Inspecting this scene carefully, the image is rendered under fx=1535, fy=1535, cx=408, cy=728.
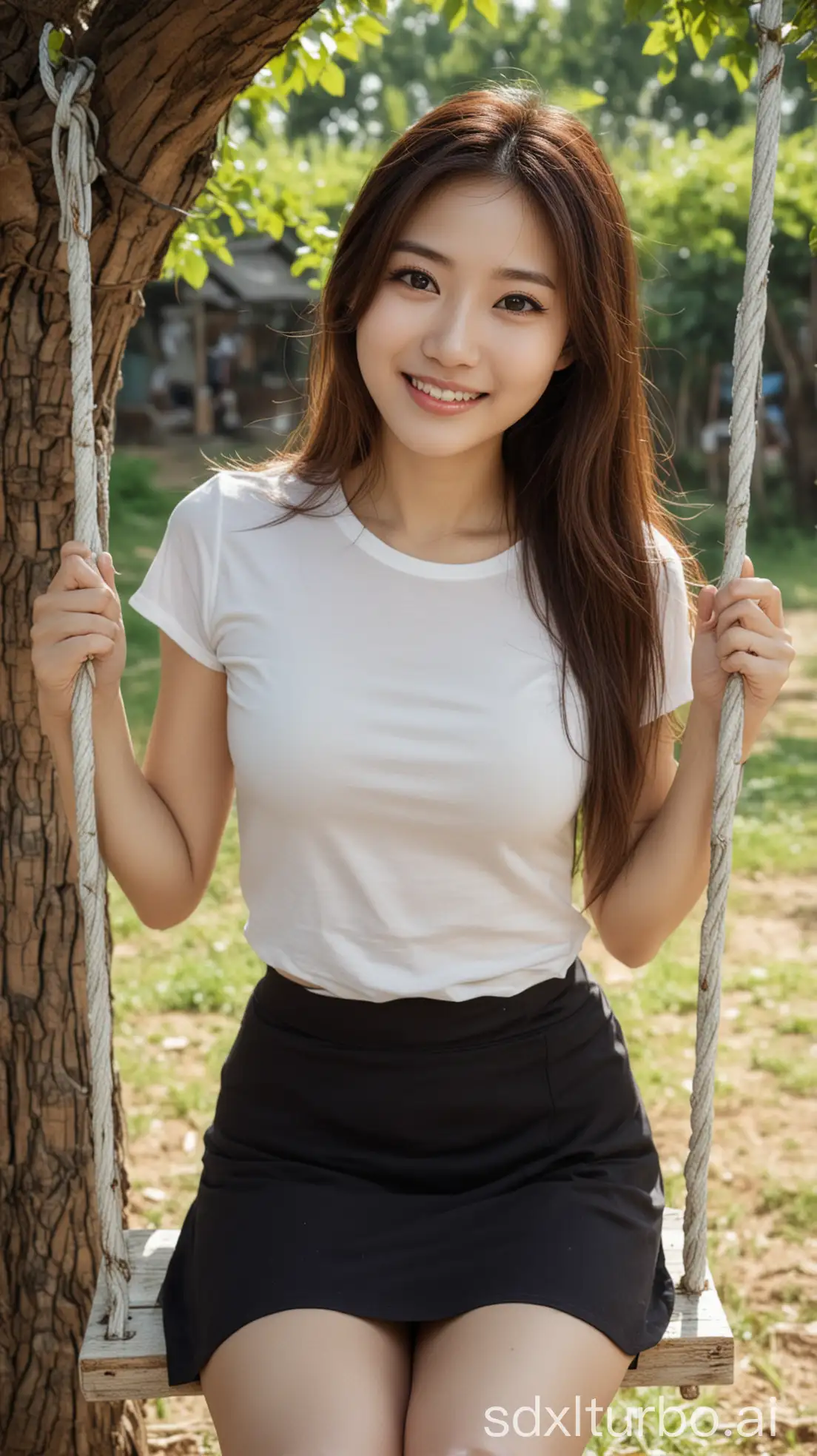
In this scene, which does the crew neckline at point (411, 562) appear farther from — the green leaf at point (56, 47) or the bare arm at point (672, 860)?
the green leaf at point (56, 47)

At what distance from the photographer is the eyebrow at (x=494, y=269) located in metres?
1.95

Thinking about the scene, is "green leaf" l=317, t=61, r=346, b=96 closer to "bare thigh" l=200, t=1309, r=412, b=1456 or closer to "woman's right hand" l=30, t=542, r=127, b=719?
"woman's right hand" l=30, t=542, r=127, b=719

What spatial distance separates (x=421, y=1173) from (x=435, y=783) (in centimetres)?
49

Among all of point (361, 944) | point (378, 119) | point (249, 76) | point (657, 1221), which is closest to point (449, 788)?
point (361, 944)

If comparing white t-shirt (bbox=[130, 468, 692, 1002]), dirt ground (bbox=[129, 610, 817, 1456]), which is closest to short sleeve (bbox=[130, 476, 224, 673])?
white t-shirt (bbox=[130, 468, 692, 1002])

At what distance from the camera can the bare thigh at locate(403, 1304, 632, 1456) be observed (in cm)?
164

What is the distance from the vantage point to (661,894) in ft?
6.84

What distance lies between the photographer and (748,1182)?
3.73 meters

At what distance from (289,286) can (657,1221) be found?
→ 21.0 metres

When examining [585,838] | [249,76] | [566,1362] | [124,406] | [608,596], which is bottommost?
[566,1362]

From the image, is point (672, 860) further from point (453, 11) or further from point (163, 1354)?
point (453, 11)

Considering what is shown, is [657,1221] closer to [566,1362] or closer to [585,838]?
[566,1362]

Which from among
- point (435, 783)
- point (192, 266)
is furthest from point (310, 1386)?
point (192, 266)

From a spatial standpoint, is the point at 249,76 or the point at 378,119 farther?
the point at 378,119
